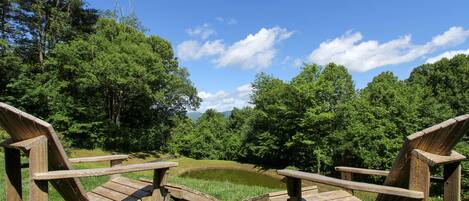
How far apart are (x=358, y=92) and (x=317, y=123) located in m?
4.74

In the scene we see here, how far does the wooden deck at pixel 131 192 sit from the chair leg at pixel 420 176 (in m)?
2.41

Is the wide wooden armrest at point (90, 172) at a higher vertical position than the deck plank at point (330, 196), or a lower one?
higher

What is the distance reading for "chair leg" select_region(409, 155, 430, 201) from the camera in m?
1.83

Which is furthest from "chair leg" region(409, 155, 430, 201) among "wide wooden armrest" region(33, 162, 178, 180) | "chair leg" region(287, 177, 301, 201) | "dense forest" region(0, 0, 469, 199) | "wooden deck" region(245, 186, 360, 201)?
"dense forest" region(0, 0, 469, 199)

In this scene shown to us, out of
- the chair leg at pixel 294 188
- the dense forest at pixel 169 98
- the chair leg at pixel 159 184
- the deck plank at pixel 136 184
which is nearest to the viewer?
the chair leg at pixel 294 188

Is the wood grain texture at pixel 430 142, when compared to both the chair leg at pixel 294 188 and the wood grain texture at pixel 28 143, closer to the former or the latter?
the chair leg at pixel 294 188

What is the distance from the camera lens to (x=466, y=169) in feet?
41.5

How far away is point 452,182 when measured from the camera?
2.09 meters

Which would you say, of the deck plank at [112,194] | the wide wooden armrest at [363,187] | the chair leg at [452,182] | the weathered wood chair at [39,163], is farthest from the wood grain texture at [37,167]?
the chair leg at [452,182]

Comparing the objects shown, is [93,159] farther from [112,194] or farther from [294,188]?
[294,188]

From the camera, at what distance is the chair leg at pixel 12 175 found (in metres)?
2.33

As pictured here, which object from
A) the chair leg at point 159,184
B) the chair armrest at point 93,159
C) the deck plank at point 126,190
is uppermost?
the chair armrest at point 93,159

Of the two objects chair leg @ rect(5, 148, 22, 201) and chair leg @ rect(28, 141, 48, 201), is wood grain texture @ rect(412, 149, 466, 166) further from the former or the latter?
chair leg @ rect(5, 148, 22, 201)

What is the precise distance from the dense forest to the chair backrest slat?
1321cm
